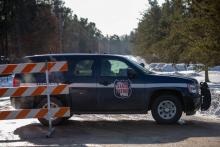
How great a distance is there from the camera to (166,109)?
12852 mm

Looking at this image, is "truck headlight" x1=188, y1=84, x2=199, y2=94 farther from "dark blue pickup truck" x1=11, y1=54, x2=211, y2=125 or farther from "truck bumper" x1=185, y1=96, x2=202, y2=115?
"truck bumper" x1=185, y1=96, x2=202, y2=115

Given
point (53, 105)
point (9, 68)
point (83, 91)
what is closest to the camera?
point (9, 68)

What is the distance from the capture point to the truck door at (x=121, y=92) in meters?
12.7

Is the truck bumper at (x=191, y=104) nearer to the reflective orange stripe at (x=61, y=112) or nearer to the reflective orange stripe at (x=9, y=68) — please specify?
the reflective orange stripe at (x=61, y=112)

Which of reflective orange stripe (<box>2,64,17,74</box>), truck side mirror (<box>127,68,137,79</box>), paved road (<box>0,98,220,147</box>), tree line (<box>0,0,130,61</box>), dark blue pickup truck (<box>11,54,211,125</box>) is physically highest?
tree line (<box>0,0,130,61</box>)

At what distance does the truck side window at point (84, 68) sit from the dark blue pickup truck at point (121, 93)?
0.03 metres

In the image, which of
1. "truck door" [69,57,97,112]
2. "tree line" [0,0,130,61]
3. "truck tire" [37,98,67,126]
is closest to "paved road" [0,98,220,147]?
"truck tire" [37,98,67,126]

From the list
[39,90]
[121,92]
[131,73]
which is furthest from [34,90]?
[131,73]

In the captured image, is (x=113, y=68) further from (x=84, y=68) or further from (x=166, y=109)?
(x=166, y=109)

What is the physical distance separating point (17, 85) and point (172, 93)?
4.02 metres

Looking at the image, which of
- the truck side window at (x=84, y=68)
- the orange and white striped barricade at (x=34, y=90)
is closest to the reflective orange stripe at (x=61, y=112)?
the orange and white striped barricade at (x=34, y=90)

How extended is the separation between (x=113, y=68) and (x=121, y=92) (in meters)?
0.70

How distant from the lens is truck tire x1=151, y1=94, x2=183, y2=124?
42.0ft

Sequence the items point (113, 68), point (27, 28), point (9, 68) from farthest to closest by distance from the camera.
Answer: point (27, 28) < point (113, 68) < point (9, 68)
